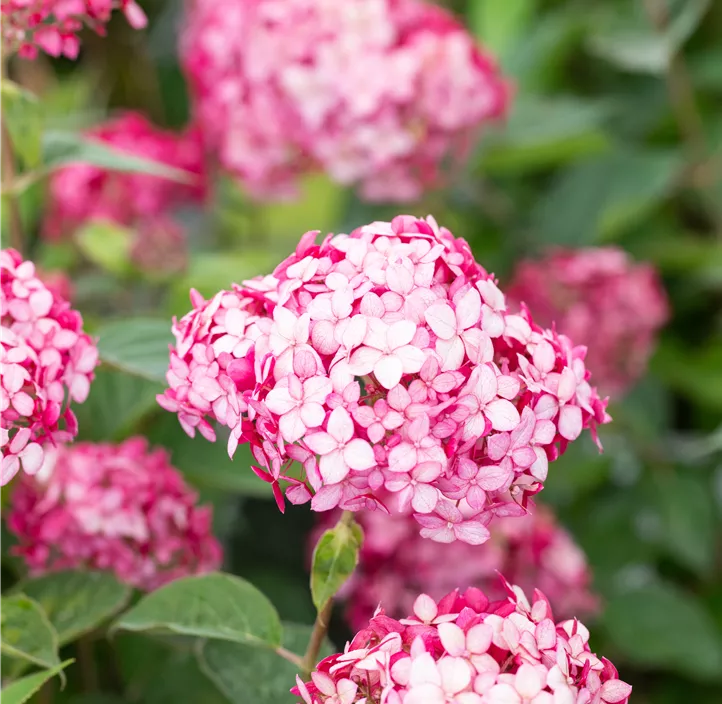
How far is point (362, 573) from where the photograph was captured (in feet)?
2.87

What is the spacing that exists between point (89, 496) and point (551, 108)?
0.81 meters

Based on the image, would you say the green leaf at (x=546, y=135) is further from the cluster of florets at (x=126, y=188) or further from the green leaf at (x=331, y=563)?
the green leaf at (x=331, y=563)

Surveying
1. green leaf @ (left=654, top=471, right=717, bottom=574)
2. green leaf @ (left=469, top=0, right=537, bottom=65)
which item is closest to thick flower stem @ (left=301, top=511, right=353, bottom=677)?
green leaf @ (left=654, top=471, right=717, bottom=574)

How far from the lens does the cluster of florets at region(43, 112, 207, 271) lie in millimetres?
1090

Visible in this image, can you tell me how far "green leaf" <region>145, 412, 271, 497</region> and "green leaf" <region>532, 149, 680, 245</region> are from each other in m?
0.61

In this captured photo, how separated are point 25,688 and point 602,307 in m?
0.75

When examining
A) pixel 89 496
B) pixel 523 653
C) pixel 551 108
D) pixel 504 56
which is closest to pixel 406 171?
pixel 551 108

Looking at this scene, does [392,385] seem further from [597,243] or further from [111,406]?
[597,243]

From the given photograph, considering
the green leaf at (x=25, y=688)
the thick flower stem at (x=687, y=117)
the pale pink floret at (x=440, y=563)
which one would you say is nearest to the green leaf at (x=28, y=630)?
the green leaf at (x=25, y=688)

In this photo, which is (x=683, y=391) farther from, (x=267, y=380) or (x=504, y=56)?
(x=267, y=380)

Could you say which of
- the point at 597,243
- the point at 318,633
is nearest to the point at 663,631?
the point at 597,243

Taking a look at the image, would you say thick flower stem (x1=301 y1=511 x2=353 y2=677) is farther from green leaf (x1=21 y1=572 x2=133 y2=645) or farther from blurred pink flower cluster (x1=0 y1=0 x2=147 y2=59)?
blurred pink flower cluster (x1=0 y1=0 x2=147 y2=59)

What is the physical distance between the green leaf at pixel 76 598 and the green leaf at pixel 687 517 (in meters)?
0.71

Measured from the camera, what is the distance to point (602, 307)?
1.06 meters
